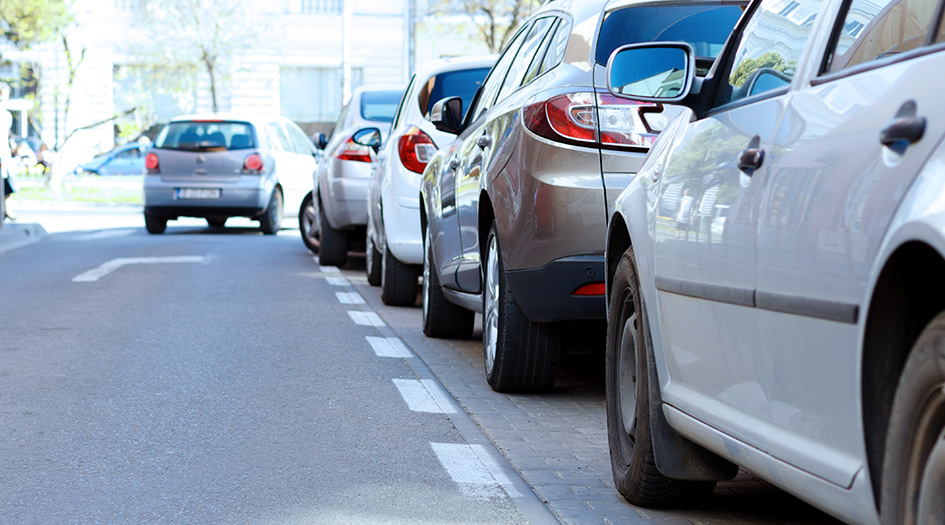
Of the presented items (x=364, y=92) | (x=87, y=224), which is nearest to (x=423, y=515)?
(x=364, y=92)

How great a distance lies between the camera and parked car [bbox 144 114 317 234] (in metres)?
20.1

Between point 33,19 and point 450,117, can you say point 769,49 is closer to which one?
point 450,117

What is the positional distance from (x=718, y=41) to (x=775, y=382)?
3144 mm

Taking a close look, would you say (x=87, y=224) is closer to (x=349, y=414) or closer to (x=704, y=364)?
(x=349, y=414)

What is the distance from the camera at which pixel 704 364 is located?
3762mm

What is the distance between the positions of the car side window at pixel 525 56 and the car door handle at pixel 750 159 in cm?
327

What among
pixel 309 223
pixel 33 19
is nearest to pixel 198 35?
pixel 33 19

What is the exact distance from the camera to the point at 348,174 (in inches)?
537

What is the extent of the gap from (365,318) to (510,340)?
3.90m

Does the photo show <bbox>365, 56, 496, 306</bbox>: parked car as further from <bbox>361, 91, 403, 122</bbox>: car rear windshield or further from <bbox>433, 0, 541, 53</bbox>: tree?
<bbox>433, 0, 541, 53</bbox>: tree

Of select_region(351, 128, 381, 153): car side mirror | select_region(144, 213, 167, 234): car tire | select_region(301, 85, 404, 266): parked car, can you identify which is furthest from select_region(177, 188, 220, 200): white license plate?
select_region(351, 128, 381, 153): car side mirror

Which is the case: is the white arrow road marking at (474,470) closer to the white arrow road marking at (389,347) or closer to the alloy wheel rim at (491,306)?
the alloy wheel rim at (491,306)

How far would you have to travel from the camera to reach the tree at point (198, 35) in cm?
4569

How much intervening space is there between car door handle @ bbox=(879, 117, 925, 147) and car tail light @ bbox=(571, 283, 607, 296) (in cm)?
330
